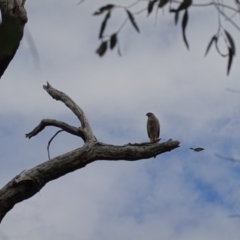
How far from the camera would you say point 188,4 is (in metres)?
2.65

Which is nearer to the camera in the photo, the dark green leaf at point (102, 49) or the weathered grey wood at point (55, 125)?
the dark green leaf at point (102, 49)

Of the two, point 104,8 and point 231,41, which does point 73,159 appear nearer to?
point 104,8

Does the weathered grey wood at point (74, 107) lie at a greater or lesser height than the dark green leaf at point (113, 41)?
lesser

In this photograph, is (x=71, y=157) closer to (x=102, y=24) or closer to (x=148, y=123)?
(x=102, y=24)

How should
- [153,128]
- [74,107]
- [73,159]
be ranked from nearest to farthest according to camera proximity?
[73,159] < [74,107] < [153,128]

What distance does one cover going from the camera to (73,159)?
6.72 metres

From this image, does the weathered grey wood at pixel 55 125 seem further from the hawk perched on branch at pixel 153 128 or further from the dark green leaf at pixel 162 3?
the dark green leaf at pixel 162 3

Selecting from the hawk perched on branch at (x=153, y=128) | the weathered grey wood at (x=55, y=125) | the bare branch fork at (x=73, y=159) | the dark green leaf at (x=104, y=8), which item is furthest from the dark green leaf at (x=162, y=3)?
the hawk perched on branch at (x=153, y=128)

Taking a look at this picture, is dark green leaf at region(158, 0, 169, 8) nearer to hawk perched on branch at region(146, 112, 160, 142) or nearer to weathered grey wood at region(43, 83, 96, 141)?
weathered grey wood at region(43, 83, 96, 141)

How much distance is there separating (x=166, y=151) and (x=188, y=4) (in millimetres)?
4676

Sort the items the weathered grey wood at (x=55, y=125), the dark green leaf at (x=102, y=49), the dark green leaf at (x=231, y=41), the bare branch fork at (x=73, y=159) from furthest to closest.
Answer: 1. the weathered grey wood at (x=55, y=125)
2. the bare branch fork at (x=73, y=159)
3. the dark green leaf at (x=102, y=49)
4. the dark green leaf at (x=231, y=41)

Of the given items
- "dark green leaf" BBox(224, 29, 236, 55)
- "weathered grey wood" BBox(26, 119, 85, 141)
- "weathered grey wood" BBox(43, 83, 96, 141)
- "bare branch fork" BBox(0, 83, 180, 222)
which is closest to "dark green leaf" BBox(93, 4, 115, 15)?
"dark green leaf" BBox(224, 29, 236, 55)

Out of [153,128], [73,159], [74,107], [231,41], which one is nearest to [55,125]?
[74,107]

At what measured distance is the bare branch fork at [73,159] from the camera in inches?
252
